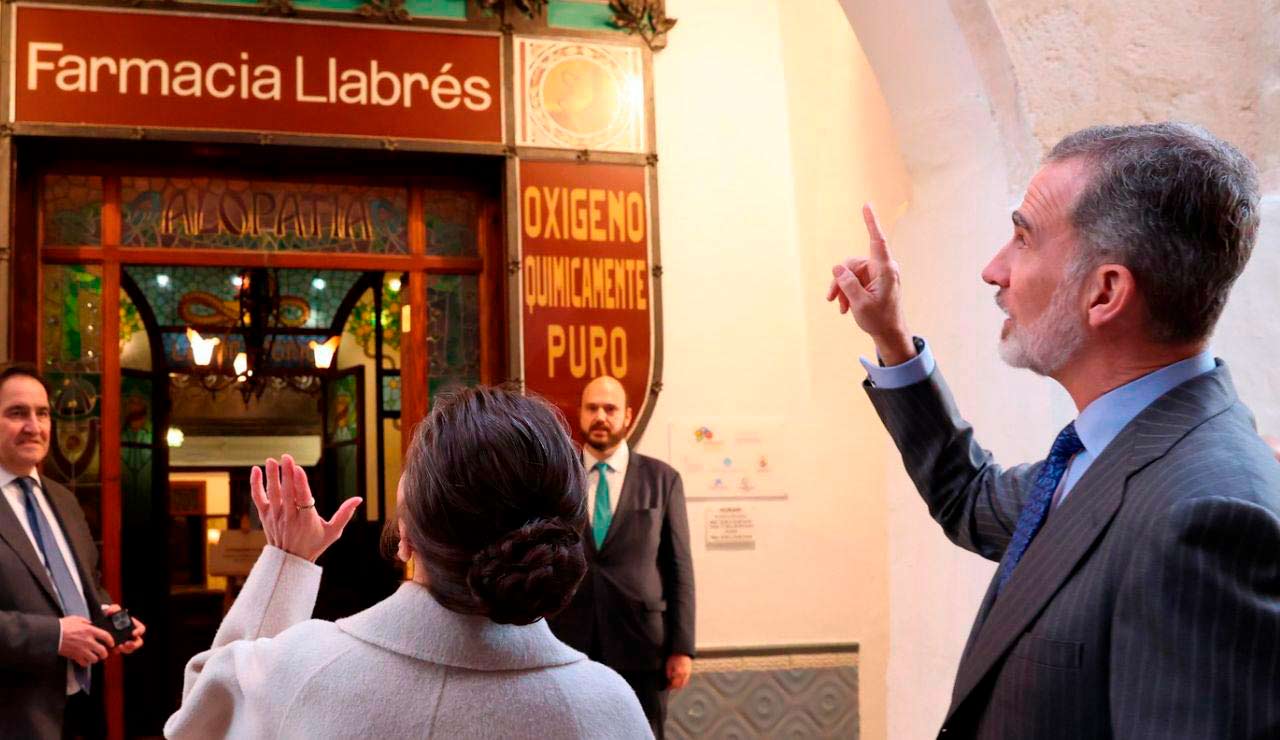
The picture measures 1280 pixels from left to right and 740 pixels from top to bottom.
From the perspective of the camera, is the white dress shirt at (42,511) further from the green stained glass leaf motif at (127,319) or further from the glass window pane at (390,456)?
the glass window pane at (390,456)

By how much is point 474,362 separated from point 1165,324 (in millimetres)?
4151

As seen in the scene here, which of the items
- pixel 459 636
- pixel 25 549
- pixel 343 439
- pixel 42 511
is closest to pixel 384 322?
pixel 343 439

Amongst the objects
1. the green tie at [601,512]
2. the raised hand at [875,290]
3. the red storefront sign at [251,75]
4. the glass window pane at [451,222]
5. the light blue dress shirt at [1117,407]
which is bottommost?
the green tie at [601,512]

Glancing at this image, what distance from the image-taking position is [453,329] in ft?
17.4

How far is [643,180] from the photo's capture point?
5258mm

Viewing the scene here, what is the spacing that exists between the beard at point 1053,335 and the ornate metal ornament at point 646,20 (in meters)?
4.06

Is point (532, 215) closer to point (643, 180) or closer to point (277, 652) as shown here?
point (643, 180)

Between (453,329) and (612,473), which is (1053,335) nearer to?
(612,473)

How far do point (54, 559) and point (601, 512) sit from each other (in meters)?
1.70

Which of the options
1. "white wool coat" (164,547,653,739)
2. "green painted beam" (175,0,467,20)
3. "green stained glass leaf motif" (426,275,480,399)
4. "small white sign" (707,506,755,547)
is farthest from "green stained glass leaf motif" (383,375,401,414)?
"white wool coat" (164,547,653,739)

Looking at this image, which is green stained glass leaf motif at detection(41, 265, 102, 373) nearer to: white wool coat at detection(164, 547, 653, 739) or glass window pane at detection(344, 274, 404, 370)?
glass window pane at detection(344, 274, 404, 370)

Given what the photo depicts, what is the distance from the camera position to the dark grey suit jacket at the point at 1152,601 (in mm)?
1077

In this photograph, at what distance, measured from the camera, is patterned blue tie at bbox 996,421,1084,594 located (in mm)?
1403

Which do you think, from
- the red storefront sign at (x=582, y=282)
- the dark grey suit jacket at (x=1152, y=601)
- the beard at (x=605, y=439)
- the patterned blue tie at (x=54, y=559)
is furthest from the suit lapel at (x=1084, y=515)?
the red storefront sign at (x=582, y=282)
